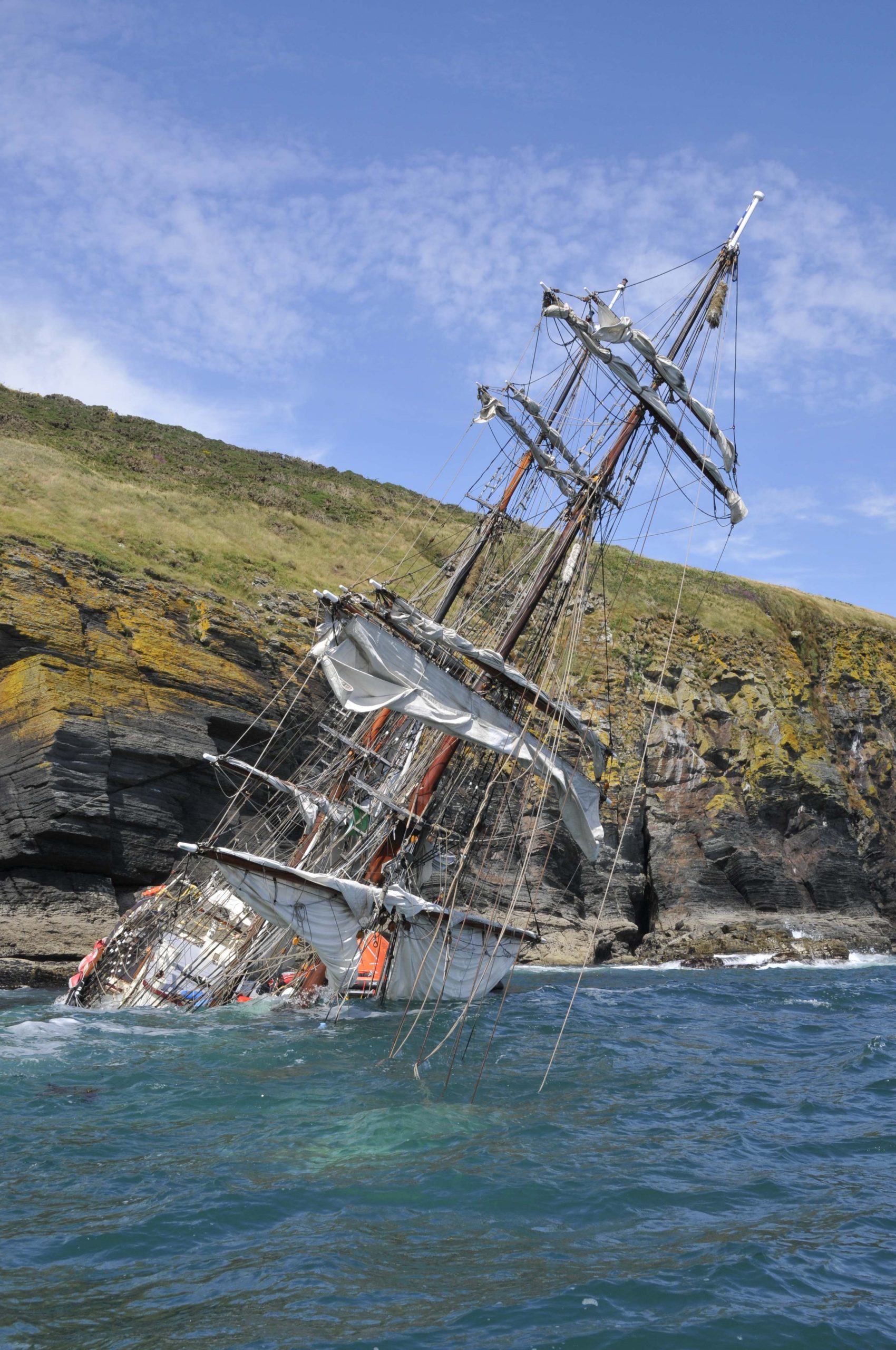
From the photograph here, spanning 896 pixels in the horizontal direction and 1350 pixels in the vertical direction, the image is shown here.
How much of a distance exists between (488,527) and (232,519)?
24452 millimetres

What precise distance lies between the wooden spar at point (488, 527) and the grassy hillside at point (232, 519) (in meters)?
6.28

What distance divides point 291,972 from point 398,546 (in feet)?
130

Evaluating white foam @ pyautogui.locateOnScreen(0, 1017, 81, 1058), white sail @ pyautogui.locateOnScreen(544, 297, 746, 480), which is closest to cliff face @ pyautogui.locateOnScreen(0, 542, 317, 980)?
white foam @ pyautogui.locateOnScreen(0, 1017, 81, 1058)

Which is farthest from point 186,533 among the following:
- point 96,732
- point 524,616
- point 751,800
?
point 751,800

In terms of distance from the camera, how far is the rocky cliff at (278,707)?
88.0ft

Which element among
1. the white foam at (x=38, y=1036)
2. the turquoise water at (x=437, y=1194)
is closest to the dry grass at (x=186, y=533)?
the white foam at (x=38, y=1036)

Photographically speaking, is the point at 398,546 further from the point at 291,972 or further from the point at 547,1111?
the point at 547,1111

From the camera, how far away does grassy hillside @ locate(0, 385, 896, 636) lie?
4141 centimetres

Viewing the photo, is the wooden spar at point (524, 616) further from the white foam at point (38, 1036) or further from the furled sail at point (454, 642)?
the white foam at point (38, 1036)

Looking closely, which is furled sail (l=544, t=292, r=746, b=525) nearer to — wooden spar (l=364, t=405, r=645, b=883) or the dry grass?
wooden spar (l=364, t=405, r=645, b=883)

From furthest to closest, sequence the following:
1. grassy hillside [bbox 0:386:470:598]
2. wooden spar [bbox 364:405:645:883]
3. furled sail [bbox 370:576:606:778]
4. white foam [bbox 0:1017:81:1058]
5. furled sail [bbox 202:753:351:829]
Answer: grassy hillside [bbox 0:386:470:598] → furled sail [bbox 202:753:351:829] → wooden spar [bbox 364:405:645:883] → furled sail [bbox 370:576:606:778] → white foam [bbox 0:1017:81:1058]

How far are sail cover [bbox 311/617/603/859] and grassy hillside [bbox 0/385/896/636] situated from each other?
16017 mm

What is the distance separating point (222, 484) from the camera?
201 ft

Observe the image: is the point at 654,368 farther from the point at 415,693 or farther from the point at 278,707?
the point at 278,707
